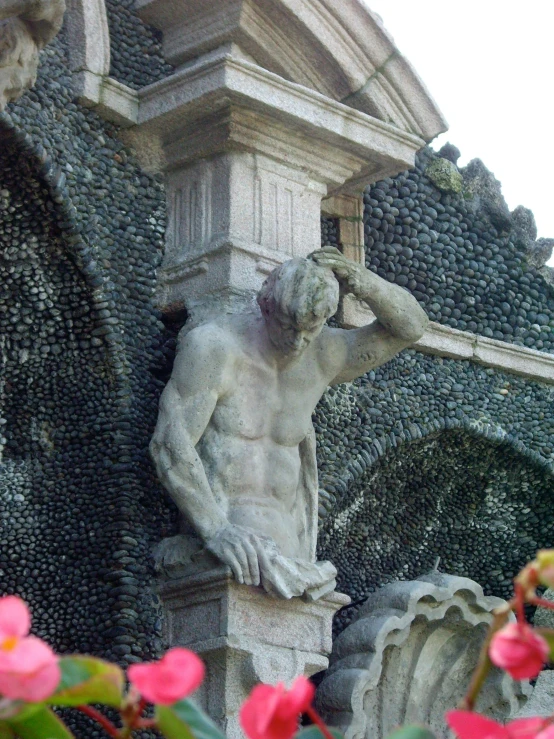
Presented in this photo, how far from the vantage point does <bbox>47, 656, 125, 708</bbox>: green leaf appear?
3.85ft

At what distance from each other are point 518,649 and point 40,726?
17.3 inches

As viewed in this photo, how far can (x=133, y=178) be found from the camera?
15.5 ft

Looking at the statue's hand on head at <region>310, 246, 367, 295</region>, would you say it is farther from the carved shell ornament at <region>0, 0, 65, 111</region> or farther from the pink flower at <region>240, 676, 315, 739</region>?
the pink flower at <region>240, 676, 315, 739</region>

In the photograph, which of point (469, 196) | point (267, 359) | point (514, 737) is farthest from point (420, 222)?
point (514, 737)

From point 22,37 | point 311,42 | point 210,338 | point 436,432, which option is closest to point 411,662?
point 436,432

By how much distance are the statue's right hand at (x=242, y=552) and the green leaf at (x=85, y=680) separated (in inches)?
109

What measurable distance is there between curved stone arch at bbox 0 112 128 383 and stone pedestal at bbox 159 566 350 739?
2.47 ft

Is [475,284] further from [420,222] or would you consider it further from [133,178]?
[133,178]

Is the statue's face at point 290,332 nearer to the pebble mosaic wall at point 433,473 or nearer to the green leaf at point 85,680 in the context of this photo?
the pebble mosaic wall at point 433,473

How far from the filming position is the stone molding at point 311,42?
4.70 meters

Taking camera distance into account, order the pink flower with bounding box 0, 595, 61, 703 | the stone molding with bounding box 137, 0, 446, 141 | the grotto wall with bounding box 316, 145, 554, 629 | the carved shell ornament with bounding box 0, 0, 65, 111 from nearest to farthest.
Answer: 1. the pink flower with bounding box 0, 595, 61, 703
2. the carved shell ornament with bounding box 0, 0, 65, 111
3. the stone molding with bounding box 137, 0, 446, 141
4. the grotto wall with bounding box 316, 145, 554, 629

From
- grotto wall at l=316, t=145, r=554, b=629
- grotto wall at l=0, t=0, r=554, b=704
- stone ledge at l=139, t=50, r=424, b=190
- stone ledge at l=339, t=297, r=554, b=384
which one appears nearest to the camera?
grotto wall at l=0, t=0, r=554, b=704

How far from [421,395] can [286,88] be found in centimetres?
135

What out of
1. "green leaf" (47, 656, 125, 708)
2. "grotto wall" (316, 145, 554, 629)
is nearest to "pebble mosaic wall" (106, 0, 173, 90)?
"grotto wall" (316, 145, 554, 629)
